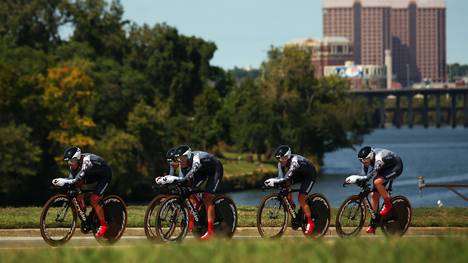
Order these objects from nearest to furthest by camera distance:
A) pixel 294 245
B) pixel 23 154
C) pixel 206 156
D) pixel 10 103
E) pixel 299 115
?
pixel 294 245 < pixel 206 156 < pixel 23 154 < pixel 10 103 < pixel 299 115

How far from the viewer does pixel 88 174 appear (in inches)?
1008

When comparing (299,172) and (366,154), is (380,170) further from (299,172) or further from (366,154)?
(299,172)

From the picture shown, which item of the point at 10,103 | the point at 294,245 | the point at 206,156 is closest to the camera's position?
the point at 294,245

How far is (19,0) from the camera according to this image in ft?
499

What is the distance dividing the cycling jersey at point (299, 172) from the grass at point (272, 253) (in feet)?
21.0

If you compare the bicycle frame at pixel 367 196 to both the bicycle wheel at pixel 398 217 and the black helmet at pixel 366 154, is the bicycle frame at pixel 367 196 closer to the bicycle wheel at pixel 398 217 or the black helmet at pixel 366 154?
the bicycle wheel at pixel 398 217

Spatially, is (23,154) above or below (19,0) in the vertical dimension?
below

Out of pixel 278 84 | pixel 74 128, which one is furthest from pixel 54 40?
pixel 74 128

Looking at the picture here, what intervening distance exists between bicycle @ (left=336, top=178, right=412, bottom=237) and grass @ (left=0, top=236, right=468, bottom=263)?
652 centimetres

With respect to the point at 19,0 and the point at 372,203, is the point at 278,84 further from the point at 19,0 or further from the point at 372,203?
the point at 372,203

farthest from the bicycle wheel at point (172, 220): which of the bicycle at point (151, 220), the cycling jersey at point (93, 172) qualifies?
the cycling jersey at point (93, 172)

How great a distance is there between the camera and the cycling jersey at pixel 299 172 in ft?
86.9

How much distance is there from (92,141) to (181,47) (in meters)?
60.1

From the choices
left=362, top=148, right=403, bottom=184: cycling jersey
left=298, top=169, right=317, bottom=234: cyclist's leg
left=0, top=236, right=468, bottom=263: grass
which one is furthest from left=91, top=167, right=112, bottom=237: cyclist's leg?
left=0, top=236, right=468, bottom=263: grass
